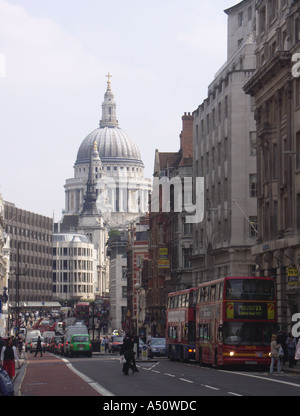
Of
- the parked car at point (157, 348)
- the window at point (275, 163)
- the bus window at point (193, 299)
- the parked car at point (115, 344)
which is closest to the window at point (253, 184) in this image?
the parked car at point (157, 348)

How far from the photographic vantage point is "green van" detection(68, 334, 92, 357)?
263 feet

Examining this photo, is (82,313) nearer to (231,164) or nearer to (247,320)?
(231,164)

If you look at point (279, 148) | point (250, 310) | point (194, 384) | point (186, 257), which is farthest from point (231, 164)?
point (194, 384)

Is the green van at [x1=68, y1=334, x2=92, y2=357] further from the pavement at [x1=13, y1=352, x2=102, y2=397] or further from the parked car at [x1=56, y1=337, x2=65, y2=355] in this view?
the pavement at [x1=13, y1=352, x2=102, y2=397]

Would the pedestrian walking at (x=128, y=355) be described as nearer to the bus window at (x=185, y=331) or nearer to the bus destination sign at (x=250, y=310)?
the bus destination sign at (x=250, y=310)

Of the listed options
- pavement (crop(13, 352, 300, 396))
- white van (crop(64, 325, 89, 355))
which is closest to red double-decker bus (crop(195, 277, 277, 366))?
pavement (crop(13, 352, 300, 396))

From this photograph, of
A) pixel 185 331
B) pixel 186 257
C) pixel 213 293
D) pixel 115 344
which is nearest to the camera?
pixel 213 293

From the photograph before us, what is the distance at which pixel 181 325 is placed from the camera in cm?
6272

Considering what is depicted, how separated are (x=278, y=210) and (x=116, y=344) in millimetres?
36733

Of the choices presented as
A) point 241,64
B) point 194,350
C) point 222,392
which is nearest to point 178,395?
point 222,392

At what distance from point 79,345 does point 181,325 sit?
19.1 meters

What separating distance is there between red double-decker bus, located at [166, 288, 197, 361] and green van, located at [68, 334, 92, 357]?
39.0ft

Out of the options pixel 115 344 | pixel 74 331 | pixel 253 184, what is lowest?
pixel 115 344
